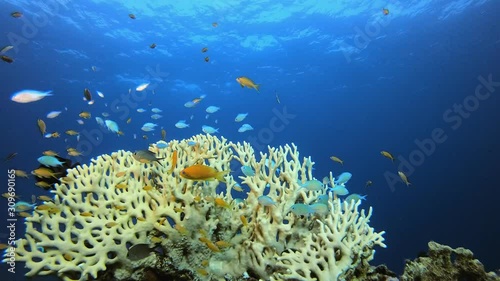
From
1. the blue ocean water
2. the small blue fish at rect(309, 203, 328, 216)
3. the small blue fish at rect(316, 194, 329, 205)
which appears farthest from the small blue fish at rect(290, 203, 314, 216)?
the blue ocean water

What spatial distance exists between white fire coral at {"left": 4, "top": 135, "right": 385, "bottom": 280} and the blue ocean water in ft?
18.5

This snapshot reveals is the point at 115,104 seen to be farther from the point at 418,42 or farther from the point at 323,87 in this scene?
the point at 418,42

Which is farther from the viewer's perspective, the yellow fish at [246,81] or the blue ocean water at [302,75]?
the blue ocean water at [302,75]

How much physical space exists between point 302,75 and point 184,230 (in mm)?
38611

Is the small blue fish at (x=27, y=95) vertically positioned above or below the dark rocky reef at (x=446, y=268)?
above

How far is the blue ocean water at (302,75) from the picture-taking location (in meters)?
24.7

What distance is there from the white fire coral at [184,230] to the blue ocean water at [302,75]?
562 centimetres

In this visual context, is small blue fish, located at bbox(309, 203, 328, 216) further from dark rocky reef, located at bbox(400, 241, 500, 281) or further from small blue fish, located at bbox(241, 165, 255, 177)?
dark rocky reef, located at bbox(400, 241, 500, 281)


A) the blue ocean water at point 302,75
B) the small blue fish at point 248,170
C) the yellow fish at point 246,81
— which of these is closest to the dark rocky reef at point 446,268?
the small blue fish at point 248,170

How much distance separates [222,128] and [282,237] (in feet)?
224

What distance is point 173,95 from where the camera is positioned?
153ft

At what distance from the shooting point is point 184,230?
12.5 ft

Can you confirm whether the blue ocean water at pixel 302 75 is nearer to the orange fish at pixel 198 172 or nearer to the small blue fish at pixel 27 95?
the small blue fish at pixel 27 95

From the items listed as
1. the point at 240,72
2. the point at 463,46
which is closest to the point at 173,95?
the point at 240,72
